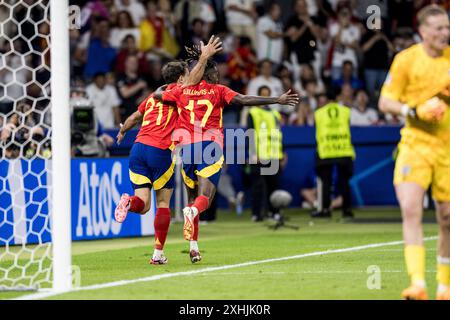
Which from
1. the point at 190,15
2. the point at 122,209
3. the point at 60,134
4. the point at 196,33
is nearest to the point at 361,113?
the point at 196,33

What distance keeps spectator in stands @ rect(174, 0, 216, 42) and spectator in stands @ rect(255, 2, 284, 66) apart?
1045 mm

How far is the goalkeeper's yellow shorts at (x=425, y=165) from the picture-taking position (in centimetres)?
839

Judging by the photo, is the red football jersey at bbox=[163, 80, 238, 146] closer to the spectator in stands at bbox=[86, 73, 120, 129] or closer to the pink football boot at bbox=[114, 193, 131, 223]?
the pink football boot at bbox=[114, 193, 131, 223]

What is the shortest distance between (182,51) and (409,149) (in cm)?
1502

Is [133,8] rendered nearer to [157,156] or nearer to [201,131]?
[157,156]

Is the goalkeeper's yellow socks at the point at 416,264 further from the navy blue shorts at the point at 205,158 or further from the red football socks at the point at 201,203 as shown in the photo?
the navy blue shorts at the point at 205,158

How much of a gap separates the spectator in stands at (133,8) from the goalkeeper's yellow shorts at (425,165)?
15.3 meters

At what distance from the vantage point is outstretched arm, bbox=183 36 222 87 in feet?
38.9

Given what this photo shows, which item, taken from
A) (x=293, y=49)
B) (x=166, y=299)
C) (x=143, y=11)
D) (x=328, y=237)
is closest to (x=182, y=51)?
(x=143, y=11)

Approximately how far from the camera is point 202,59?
39.2 feet

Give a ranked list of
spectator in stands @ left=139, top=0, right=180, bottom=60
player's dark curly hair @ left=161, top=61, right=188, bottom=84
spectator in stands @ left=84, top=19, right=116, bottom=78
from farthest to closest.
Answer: spectator in stands @ left=139, top=0, right=180, bottom=60 → spectator in stands @ left=84, top=19, right=116, bottom=78 → player's dark curly hair @ left=161, top=61, right=188, bottom=84

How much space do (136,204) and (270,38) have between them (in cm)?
1245

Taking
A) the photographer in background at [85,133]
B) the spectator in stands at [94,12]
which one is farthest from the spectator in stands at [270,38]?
the photographer in background at [85,133]

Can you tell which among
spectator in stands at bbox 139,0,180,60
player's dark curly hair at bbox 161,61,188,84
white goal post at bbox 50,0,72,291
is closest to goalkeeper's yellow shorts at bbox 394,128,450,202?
white goal post at bbox 50,0,72,291
